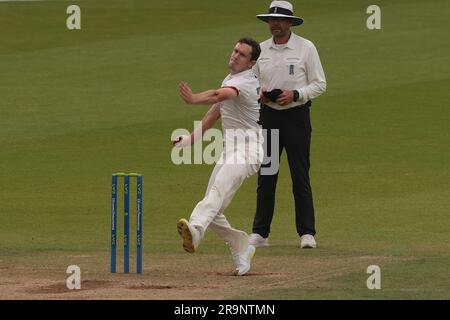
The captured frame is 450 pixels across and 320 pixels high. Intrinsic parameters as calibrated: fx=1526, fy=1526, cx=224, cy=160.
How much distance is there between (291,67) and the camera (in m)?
14.4

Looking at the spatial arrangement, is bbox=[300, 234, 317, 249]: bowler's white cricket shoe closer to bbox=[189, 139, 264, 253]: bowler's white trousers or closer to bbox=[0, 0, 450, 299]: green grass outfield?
bbox=[0, 0, 450, 299]: green grass outfield

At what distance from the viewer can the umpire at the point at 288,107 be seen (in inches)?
563

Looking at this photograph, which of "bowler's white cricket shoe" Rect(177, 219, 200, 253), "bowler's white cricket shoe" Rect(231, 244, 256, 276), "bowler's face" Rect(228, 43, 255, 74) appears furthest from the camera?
"bowler's face" Rect(228, 43, 255, 74)

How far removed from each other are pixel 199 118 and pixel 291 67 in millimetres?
8222

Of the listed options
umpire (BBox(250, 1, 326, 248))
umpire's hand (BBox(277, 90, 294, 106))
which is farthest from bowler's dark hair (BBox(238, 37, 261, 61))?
umpire (BBox(250, 1, 326, 248))

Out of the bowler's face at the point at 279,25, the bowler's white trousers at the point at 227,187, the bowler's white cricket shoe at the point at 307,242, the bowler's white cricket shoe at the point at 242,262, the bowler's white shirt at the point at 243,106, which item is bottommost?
the bowler's white cricket shoe at the point at 242,262

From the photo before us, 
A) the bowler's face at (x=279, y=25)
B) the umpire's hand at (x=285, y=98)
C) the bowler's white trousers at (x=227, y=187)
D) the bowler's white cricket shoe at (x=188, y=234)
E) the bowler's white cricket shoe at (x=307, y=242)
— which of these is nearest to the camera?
the bowler's white cricket shoe at (x=188, y=234)

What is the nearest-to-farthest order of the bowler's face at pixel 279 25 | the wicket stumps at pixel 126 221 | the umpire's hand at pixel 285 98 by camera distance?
the wicket stumps at pixel 126 221 < the umpire's hand at pixel 285 98 < the bowler's face at pixel 279 25

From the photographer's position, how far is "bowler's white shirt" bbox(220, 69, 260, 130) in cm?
1266

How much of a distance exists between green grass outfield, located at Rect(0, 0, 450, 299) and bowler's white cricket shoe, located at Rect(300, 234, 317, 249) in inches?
6.7

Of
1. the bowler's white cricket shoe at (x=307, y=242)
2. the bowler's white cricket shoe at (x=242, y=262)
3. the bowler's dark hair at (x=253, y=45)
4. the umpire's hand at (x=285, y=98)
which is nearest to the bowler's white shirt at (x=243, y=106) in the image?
the bowler's dark hair at (x=253, y=45)

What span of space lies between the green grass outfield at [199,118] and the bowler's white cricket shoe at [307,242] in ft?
0.56

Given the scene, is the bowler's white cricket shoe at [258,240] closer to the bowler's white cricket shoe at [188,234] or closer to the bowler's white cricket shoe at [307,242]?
the bowler's white cricket shoe at [307,242]

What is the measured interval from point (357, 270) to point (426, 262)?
719mm
